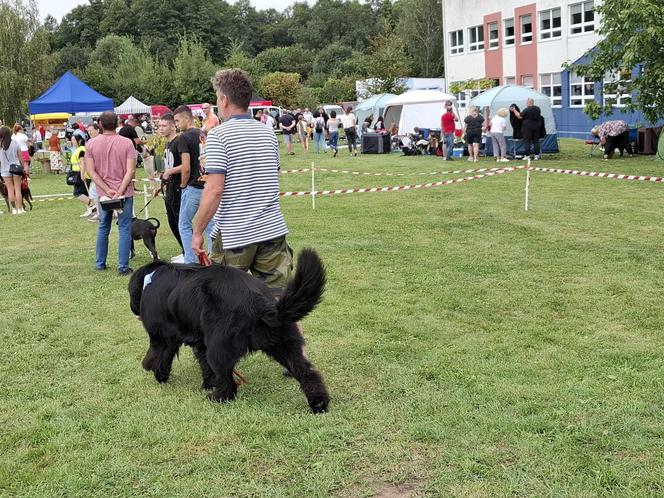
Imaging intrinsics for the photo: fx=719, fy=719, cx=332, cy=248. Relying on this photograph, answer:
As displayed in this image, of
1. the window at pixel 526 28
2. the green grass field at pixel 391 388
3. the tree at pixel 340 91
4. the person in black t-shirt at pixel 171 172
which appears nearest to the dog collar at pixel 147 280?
the green grass field at pixel 391 388

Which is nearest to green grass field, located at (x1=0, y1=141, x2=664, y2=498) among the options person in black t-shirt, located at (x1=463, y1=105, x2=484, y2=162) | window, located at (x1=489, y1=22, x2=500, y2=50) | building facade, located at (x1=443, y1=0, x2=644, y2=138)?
person in black t-shirt, located at (x1=463, y1=105, x2=484, y2=162)

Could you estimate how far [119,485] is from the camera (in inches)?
137

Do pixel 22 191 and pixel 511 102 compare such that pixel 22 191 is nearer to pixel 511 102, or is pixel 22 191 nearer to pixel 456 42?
pixel 511 102

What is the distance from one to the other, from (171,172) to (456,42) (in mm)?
38739

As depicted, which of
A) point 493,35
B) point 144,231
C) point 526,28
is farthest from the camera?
point 493,35

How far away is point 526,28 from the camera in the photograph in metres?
37.4

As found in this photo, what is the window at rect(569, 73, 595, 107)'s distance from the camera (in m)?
31.4

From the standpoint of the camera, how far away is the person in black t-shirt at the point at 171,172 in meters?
7.70

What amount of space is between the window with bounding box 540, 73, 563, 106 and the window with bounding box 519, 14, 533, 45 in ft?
7.68

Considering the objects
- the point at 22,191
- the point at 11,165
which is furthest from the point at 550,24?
the point at 11,165

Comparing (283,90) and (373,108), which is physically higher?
(283,90)

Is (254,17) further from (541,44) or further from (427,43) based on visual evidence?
(541,44)

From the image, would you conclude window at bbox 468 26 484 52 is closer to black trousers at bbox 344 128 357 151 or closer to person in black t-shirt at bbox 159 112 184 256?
black trousers at bbox 344 128 357 151

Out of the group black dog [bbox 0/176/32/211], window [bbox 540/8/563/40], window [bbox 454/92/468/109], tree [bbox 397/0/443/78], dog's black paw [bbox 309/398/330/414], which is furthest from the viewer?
tree [bbox 397/0/443/78]
